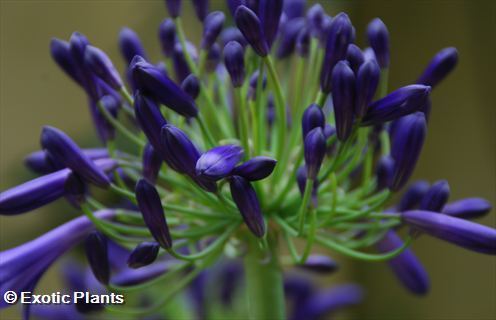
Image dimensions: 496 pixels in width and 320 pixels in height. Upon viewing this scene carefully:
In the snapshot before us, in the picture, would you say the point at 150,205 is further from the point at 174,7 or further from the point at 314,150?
the point at 174,7

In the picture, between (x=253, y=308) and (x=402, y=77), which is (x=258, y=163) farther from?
(x=402, y=77)

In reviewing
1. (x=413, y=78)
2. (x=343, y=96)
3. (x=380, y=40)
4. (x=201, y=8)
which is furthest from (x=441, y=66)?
(x=413, y=78)

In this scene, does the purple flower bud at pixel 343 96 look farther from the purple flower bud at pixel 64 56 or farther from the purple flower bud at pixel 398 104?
the purple flower bud at pixel 64 56

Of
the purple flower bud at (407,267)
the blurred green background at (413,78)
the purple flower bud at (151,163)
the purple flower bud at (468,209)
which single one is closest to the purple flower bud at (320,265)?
the purple flower bud at (407,267)

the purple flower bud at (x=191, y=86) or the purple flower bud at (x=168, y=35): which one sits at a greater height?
the purple flower bud at (x=168, y=35)

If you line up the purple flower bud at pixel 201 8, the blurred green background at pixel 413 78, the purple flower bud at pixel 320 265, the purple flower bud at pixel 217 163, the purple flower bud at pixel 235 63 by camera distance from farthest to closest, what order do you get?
the blurred green background at pixel 413 78 < the purple flower bud at pixel 320 265 < the purple flower bud at pixel 201 8 < the purple flower bud at pixel 235 63 < the purple flower bud at pixel 217 163

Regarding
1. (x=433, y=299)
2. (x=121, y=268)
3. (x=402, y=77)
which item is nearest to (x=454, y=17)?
(x=402, y=77)

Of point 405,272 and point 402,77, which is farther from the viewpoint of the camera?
point 402,77
